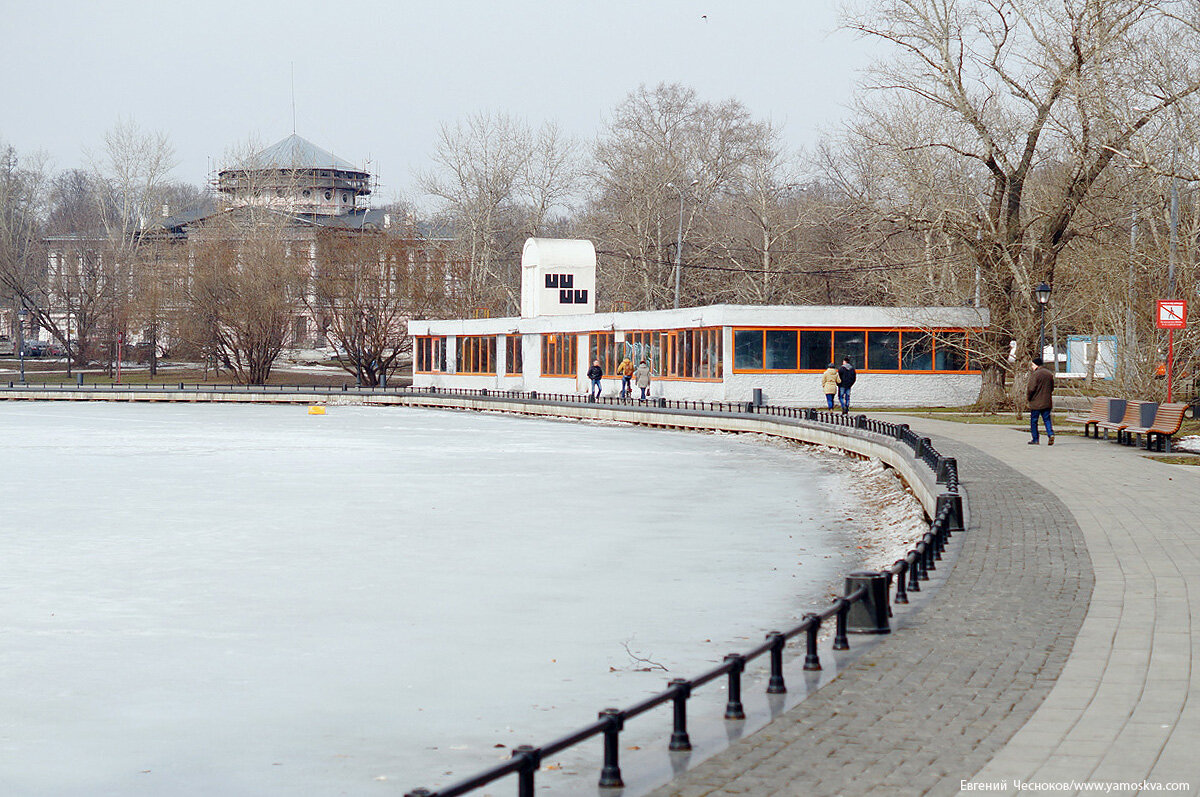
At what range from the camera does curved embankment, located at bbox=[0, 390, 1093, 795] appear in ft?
20.4

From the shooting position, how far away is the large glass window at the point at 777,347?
4519cm

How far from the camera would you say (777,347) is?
4525 centimetres

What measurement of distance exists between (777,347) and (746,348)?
102 centimetres

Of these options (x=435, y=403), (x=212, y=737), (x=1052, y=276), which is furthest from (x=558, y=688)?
(x=435, y=403)

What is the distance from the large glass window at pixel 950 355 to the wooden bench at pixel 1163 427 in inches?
783

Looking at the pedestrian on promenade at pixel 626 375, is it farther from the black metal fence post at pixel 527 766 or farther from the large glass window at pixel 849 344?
the black metal fence post at pixel 527 766

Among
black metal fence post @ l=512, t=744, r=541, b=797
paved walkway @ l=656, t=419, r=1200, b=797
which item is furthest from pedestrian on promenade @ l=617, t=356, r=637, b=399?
→ black metal fence post @ l=512, t=744, r=541, b=797

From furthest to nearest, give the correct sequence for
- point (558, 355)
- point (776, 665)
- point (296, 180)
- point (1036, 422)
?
point (296, 180) → point (558, 355) → point (1036, 422) → point (776, 665)

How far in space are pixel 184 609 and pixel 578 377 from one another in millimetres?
43771

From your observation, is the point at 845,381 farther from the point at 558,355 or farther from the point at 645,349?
the point at 558,355

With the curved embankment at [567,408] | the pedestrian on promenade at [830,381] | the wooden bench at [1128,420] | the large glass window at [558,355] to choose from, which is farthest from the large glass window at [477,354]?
the wooden bench at [1128,420]

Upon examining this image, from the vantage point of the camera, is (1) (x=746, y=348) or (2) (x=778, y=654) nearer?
(2) (x=778, y=654)

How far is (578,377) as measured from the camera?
5603cm

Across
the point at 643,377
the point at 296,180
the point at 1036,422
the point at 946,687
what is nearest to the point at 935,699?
the point at 946,687
